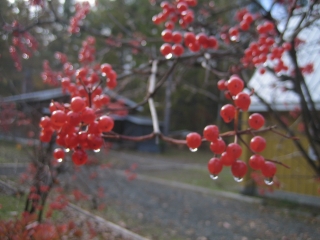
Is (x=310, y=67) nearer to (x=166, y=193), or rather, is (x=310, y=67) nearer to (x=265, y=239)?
(x=265, y=239)

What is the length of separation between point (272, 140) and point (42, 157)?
19.0 ft

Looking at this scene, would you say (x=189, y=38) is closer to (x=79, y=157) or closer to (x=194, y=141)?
(x=194, y=141)

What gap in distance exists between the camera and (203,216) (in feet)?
17.1

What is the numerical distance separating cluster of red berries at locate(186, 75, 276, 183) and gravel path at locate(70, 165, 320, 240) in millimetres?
2837

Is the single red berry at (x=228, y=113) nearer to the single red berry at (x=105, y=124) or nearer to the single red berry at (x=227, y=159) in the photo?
the single red berry at (x=227, y=159)

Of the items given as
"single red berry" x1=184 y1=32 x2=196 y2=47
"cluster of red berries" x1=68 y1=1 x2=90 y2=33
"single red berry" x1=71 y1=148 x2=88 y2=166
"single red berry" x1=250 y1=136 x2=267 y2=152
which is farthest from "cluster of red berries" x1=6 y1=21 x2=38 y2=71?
"single red berry" x1=250 y1=136 x2=267 y2=152

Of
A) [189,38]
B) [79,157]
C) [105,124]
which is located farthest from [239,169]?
[189,38]

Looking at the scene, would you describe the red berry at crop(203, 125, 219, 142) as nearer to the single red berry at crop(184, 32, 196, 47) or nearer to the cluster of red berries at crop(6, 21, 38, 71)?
the single red berry at crop(184, 32, 196, 47)

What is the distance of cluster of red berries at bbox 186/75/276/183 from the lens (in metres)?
1.10

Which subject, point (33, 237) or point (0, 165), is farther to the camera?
point (0, 165)

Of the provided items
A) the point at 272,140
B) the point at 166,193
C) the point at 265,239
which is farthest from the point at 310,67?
the point at 166,193

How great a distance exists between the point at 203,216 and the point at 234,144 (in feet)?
14.6

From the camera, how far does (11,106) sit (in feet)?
9.79

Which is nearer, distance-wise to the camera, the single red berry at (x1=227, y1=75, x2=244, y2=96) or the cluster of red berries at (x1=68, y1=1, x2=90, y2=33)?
the single red berry at (x1=227, y1=75, x2=244, y2=96)
